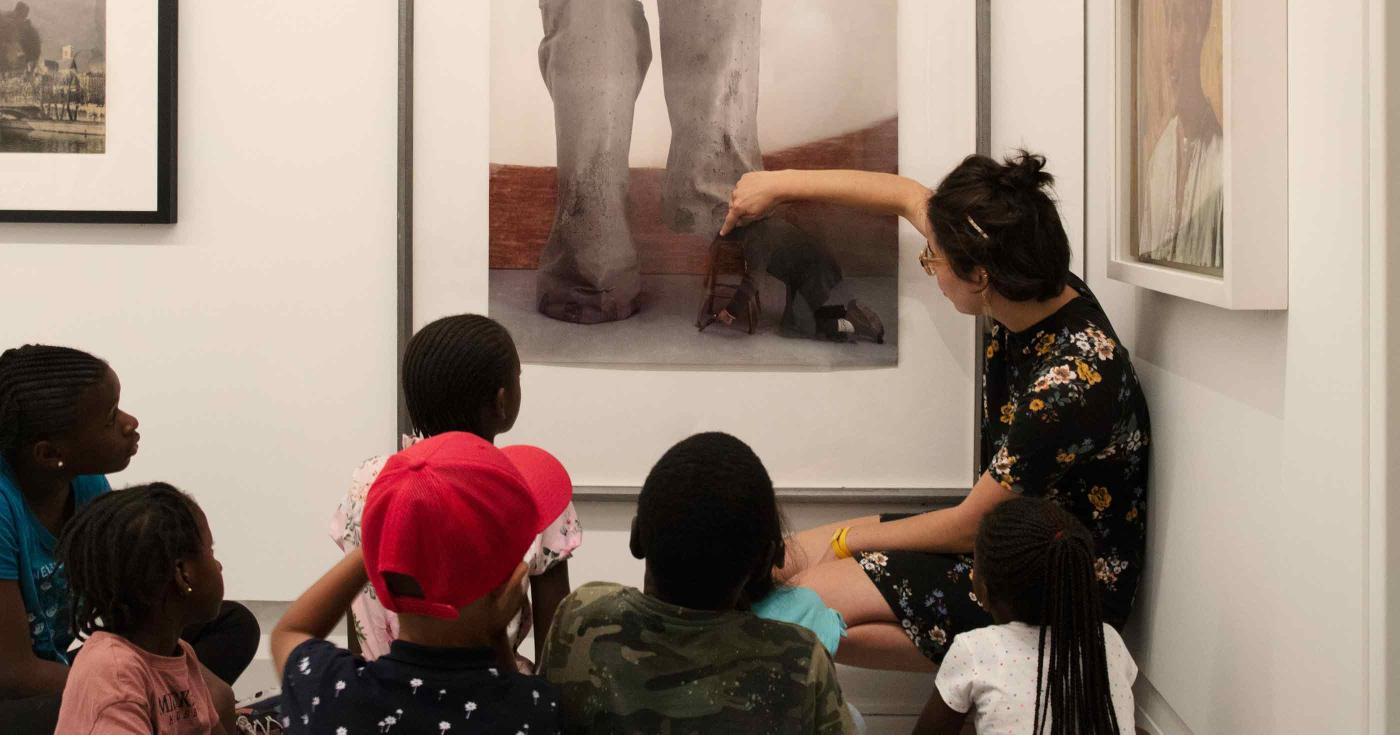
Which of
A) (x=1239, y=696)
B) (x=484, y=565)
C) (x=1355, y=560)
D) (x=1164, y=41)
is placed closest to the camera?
(x=484, y=565)

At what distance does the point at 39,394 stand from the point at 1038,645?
1.48m

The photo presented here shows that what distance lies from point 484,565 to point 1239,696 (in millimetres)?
1189

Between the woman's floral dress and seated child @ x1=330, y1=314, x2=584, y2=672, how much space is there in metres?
0.72

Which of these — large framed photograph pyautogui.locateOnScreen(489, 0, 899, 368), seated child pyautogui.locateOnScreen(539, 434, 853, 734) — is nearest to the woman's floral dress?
large framed photograph pyautogui.locateOnScreen(489, 0, 899, 368)

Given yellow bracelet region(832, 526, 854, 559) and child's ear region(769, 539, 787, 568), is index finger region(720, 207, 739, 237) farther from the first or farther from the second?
child's ear region(769, 539, 787, 568)

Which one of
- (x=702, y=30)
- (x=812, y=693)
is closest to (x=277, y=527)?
(x=702, y=30)

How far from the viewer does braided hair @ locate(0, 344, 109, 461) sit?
6.54 ft

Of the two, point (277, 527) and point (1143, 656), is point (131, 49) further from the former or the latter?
point (1143, 656)

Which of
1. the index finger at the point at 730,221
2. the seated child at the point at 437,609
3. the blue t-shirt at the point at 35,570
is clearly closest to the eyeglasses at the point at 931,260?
the index finger at the point at 730,221

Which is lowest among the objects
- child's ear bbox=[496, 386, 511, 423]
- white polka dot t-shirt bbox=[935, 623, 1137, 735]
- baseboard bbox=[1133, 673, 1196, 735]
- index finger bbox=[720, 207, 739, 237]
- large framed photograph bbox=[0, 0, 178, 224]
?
baseboard bbox=[1133, 673, 1196, 735]

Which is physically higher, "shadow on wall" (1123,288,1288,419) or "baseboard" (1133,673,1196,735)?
"shadow on wall" (1123,288,1288,419)

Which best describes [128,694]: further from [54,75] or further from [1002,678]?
[54,75]

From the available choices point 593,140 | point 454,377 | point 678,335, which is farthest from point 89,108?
point 454,377

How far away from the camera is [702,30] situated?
275cm
